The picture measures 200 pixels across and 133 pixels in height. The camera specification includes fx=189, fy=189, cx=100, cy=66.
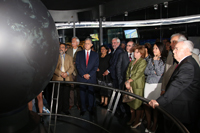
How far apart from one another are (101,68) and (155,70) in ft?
6.01

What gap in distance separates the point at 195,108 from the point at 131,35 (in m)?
4.74

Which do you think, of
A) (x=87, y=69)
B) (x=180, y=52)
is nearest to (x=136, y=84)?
(x=87, y=69)

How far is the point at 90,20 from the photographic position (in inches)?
332

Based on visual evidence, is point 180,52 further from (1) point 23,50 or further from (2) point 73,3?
(2) point 73,3

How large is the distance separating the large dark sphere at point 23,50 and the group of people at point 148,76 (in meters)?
1.14

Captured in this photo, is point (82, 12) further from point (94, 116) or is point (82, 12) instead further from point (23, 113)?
point (23, 113)

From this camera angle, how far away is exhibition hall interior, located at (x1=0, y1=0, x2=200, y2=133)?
4.13ft

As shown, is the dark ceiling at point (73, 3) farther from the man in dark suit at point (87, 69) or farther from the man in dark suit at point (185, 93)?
the man in dark suit at point (185, 93)

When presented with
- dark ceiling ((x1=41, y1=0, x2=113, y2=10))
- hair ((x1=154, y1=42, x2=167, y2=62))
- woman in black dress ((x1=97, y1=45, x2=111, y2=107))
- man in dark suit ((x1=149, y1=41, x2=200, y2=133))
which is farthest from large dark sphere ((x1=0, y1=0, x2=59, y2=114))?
dark ceiling ((x1=41, y1=0, x2=113, y2=10))

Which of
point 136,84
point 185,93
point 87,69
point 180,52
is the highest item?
point 180,52

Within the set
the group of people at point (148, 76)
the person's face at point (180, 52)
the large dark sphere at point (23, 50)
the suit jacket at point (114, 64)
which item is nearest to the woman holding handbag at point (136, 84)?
the group of people at point (148, 76)

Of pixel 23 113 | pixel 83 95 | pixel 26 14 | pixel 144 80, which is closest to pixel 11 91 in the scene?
pixel 23 113

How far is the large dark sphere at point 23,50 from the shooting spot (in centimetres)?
117

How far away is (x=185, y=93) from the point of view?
2.45m
